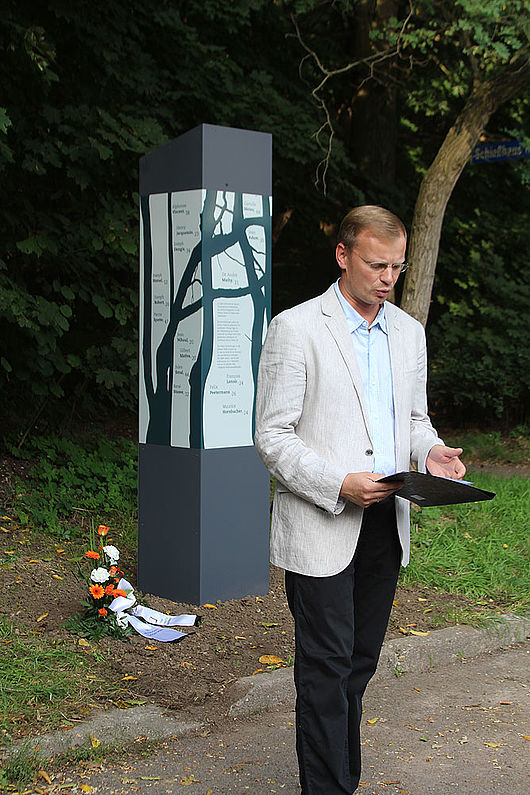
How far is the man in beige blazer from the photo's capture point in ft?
10.3

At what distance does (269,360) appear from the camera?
3.21 metres

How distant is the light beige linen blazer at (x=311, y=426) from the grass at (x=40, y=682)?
4.94 ft

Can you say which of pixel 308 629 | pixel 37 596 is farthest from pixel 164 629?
pixel 308 629

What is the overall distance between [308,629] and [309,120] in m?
8.97

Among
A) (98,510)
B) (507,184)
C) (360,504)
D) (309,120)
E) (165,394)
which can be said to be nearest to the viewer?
(360,504)

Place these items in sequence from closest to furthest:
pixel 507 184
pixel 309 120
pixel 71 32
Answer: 1. pixel 71 32
2. pixel 309 120
3. pixel 507 184

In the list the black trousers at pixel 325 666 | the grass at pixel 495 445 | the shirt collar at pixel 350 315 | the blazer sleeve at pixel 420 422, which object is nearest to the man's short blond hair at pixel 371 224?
the shirt collar at pixel 350 315

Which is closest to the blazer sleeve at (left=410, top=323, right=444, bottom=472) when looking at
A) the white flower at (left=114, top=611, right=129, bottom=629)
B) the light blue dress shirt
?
the light blue dress shirt

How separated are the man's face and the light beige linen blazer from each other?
0.11 meters

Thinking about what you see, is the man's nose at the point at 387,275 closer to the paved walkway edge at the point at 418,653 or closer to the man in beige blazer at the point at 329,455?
the man in beige blazer at the point at 329,455

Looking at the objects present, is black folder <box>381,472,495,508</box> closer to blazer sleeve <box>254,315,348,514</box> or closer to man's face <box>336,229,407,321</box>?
blazer sleeve <box>254,315,348,514</box>

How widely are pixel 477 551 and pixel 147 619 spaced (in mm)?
2720

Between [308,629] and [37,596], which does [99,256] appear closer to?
[37,596]

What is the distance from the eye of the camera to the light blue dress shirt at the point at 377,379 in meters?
3.26
